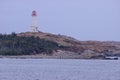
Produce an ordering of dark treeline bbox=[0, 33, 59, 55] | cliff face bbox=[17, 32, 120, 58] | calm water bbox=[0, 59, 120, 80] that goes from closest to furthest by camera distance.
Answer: calm water bbox=[0, 59, 120, 80] → dark treeline bbox=[0, 33, 59, 55] → cliff face bbox=[17, 32, 120, 58]

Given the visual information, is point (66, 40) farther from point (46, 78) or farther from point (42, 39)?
point (46, 78)

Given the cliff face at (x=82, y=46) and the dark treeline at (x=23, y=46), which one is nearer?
the dark treeline at (x=23, y=46)

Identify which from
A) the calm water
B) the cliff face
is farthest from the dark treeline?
the calm water

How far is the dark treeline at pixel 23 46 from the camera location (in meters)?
136

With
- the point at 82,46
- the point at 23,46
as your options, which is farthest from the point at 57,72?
the point at 82,46

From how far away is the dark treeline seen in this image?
13600cm

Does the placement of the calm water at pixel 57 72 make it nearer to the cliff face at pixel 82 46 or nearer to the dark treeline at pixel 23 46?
the dark treeline at pixel 23 46

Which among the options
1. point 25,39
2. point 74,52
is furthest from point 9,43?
point 74,52

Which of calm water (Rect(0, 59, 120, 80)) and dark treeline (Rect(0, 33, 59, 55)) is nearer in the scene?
calm water (Rect(0, 59, 120, 80))

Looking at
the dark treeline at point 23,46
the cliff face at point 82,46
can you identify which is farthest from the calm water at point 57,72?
the cliff face at point 82,46

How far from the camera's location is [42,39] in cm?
15175

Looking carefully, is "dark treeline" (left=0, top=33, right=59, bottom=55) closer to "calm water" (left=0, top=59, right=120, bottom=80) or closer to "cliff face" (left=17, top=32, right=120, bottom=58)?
"cliff face" (left=17, top=32, right=120, bottom=58)

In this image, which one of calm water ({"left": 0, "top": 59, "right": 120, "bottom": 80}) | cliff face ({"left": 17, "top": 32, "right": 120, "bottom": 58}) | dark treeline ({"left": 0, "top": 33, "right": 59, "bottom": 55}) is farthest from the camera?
cliff face ({"left": 17, "top": 32, "right": 120, "bottom": 58})

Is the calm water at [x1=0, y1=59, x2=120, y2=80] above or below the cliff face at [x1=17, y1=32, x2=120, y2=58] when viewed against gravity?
below
